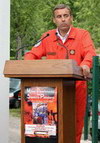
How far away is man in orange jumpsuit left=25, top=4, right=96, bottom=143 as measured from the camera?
4328mm

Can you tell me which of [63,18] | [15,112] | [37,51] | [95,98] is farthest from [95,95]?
[15,112]

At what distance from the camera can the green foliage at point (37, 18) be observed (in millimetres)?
19656

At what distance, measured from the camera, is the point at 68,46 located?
4.43 meters

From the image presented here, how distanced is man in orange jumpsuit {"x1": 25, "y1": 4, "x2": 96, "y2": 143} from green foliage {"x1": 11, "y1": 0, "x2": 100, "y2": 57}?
1452cm

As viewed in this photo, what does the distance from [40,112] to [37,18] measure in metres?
23.2

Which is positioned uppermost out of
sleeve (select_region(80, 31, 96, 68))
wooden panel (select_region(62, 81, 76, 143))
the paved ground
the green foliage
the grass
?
the green foliage

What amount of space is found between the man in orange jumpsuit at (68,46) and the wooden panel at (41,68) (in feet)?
1.81

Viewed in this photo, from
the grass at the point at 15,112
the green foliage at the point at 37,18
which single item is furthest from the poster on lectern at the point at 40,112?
the green foliage at the point at 37,18

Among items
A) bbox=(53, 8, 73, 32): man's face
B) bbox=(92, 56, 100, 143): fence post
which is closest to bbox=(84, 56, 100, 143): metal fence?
bbox=(92, 56, 100, 143): fence post

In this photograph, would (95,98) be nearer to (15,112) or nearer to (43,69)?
(43,69)

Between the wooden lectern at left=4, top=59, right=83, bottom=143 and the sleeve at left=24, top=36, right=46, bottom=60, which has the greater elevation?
the sleeve at left=24, top=36, right=46, bottom=60

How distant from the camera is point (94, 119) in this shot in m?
7.23

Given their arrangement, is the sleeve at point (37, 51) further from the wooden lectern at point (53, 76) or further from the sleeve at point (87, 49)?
the wooden lectern at point (53, 76)

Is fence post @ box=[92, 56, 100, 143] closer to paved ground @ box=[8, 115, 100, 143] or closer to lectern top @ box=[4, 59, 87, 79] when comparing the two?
paved ground @ box=[8, 115, 100, 143]
